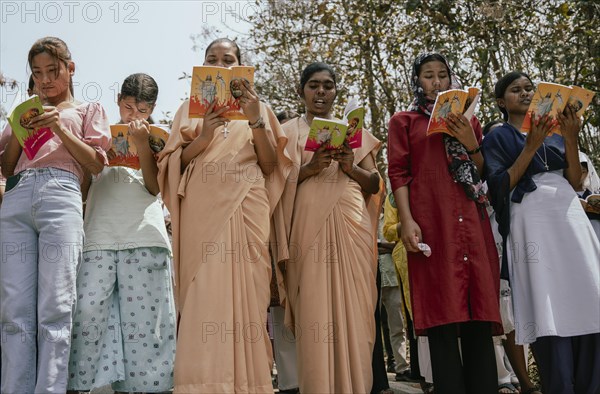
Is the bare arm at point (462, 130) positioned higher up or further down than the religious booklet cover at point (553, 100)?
further down

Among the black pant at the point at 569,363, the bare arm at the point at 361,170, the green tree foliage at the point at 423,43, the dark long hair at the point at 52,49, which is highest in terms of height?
the green tree foliage at the point at 423,43

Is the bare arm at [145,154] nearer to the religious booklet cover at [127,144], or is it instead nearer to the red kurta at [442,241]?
the religious booklet cover at [127,144]

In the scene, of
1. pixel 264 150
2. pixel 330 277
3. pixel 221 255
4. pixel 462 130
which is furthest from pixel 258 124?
pixel 462 130

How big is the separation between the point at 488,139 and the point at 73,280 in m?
2.87

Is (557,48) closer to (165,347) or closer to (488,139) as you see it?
(488,139)

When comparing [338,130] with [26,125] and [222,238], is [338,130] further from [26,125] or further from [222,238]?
[26,125]

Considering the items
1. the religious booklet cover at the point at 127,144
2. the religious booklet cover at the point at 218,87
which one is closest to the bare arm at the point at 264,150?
the religious booklet cover at the point at 218,87

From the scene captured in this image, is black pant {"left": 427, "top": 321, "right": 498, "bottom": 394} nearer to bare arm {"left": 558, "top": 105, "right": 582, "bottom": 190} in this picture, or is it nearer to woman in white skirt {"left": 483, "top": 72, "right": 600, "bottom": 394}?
woman in white skirt {"left": 483, "top": 72, "right": 600, "bottom": 394}

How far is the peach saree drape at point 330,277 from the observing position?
4.66m

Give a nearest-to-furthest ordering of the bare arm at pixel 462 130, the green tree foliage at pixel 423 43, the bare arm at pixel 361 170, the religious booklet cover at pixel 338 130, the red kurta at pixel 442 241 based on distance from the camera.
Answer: the red kurta at pixel 442 241 < the bare arm at pixel 462 130 < the religious booklet cover at pixel 338 130 < the bare arm at pixel 361 170 < the green tree foliage at pixel 423 43

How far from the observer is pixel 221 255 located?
439 centimetres

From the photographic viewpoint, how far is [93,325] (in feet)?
14.6

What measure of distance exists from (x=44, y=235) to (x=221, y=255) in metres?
1.06

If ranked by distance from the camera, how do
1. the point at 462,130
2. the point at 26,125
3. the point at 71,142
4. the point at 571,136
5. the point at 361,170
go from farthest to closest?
1. the point at 361,170
2. the point at 571,136
3. the point at 462,130
4. the point at 71,142
5. the point at 26,125
